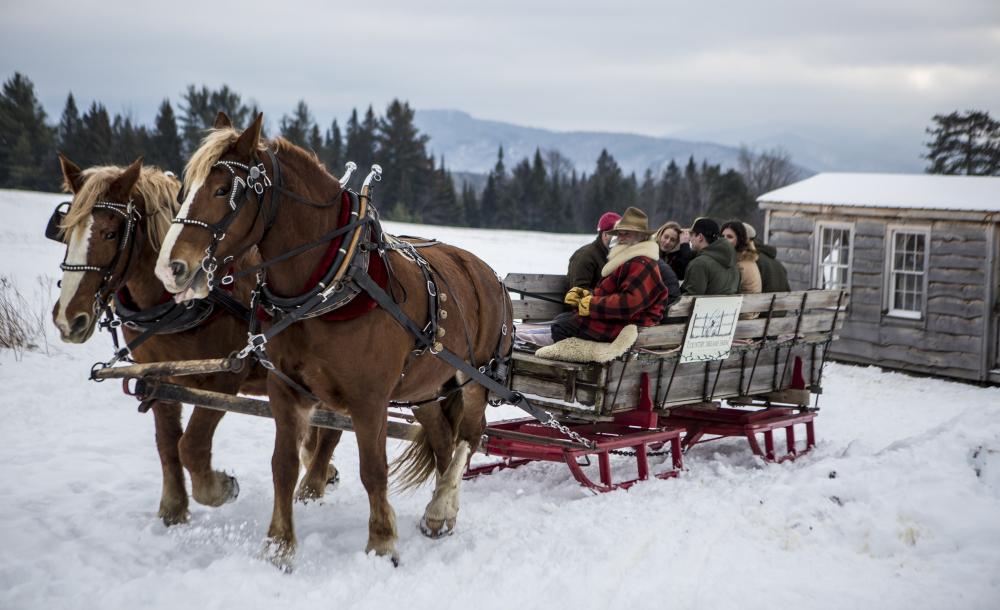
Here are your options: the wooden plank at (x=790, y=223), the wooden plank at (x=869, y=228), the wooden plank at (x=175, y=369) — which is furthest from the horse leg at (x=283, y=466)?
the wooden plank at (x=790, y=223)

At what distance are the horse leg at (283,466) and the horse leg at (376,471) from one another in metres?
0.37

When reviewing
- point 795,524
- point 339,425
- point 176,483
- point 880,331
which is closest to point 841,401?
point 880,331

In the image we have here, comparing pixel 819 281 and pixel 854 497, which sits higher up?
pixel 819 281

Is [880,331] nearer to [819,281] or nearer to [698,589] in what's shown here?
[819,281]

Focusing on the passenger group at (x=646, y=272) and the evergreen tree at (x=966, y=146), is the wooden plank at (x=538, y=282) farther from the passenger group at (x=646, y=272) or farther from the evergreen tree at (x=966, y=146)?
the evergreen tree at (x=966, y=146)

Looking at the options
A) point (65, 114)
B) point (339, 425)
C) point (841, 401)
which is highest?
point (65, 114)

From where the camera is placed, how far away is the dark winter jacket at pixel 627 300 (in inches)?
243

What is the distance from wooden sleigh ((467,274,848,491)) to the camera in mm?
6176

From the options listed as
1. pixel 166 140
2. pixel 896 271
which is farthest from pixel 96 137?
pixel 896 271

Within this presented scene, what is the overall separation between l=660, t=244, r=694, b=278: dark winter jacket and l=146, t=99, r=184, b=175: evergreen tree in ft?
135

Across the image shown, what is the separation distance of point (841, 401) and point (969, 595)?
6.83 m

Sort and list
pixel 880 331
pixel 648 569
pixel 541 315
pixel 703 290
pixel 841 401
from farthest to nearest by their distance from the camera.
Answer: pixel 880 331 → pixel 841 401 → pixel 541 315 → pixel 703 290 → pixel 648 569

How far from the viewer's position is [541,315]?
7.68 metres

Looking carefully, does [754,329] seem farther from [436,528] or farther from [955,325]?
[955,325]
